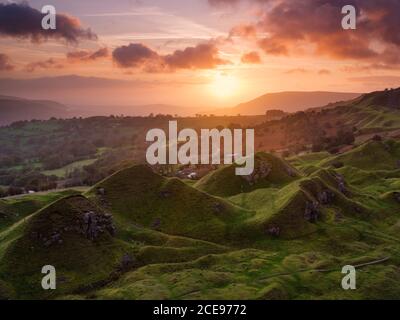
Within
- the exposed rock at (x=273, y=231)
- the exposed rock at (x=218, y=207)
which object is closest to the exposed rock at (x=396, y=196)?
the exposed rock at (x=273, y=231)

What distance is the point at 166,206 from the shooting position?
14100 cm

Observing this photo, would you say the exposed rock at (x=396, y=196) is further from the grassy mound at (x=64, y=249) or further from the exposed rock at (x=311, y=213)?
the grassy mound at (x=64, y=249)

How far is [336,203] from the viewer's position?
525 ft

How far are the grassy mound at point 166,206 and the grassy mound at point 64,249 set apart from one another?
18125mm

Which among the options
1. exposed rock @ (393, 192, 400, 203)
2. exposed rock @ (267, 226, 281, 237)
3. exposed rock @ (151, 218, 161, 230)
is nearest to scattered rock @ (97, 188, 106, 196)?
exposed rock @ (151, 218, 161, 230)

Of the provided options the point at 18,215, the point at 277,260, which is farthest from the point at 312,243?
the point at 18,215

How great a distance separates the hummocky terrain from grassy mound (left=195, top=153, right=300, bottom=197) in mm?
1800

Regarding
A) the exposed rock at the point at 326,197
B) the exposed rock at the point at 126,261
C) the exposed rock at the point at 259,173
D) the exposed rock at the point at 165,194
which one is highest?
the exposed rock at the point at 259,173

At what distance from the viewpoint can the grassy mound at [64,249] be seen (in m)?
97.1

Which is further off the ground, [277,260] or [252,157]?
[252,157]

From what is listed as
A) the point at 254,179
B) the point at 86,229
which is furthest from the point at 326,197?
the point at 86,229

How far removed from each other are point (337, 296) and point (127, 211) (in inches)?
2650

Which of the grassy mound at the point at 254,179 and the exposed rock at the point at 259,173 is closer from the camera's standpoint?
the grassy mound at the point at 254,179
